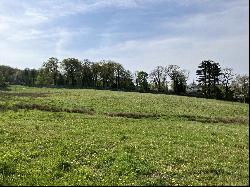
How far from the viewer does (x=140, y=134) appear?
3042 cm

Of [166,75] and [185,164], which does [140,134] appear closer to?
[185,164]

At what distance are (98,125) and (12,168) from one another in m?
17.1

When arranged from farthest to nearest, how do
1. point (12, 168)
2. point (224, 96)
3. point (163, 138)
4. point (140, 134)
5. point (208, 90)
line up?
point (208, 90) < point (224, 96) < point (140, 134) < point (163, 138) < point (12, 168)

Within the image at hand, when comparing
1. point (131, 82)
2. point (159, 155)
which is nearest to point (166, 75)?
point (131, 82)

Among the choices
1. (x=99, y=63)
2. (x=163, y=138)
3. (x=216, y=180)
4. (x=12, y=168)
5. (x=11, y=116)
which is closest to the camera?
(x=216, y=180)

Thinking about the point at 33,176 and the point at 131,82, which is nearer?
the point at 33,176

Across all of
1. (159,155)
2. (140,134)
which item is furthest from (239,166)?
(140,134)

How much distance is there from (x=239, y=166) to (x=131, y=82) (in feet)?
510

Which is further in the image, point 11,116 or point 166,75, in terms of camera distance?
point 166,75

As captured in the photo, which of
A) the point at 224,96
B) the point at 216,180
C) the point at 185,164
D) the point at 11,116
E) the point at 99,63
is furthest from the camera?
the point at 99,63

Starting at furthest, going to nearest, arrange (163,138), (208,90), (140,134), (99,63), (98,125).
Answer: (99,63) → (208,90) → (98,125) → (140,134) → (163,138)

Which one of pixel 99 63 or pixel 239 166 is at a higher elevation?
pixel 99 63

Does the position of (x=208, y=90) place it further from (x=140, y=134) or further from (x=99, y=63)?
(x=140, y=134)

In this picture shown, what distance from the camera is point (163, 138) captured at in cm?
2825
